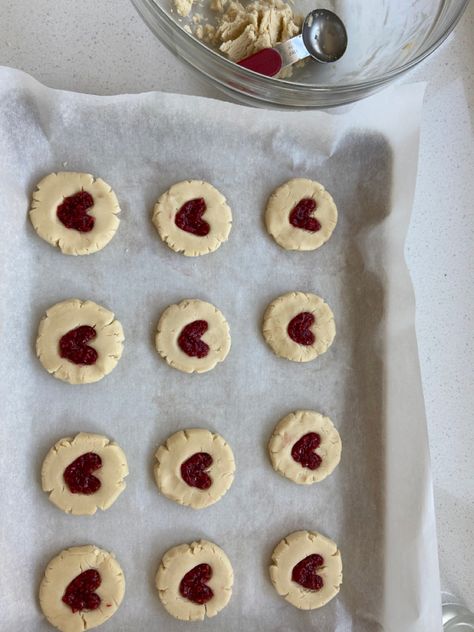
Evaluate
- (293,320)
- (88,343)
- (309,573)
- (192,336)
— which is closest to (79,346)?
(88,343)

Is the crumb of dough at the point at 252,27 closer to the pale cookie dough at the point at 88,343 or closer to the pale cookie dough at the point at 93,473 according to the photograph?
the pale cookie dough at the point at 88,343

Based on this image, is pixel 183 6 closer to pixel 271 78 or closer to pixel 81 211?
pixel 271 78

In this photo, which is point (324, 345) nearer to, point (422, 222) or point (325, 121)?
point (422, 222)

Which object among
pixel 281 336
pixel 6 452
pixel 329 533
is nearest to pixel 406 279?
pixel 281 336

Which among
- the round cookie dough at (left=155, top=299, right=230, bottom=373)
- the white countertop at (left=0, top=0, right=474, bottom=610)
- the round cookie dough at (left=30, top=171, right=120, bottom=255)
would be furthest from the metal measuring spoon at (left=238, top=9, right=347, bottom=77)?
the round cookie dough at (left=155, top=299, right=230, bottom=373)

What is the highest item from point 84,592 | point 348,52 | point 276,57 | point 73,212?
point 348,52

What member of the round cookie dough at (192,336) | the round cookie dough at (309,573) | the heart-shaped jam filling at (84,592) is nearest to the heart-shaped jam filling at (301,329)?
the round cookie dough at (192,336)

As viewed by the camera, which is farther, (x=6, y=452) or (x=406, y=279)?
(x=406, y=279)
